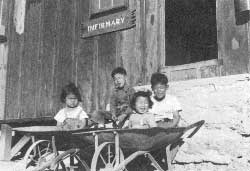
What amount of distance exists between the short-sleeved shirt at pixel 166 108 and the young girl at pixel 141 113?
4.2 inches

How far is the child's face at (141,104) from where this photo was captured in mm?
5094

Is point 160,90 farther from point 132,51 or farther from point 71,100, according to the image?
point 71,100

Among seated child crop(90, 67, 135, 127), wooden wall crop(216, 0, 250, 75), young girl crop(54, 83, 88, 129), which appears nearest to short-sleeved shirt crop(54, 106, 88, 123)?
young girl crop(54, 83, 88, 129)

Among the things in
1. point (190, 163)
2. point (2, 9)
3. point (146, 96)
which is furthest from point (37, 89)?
point (190, 163)

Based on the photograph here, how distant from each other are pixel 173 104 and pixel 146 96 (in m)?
0.36

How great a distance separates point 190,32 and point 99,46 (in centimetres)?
303

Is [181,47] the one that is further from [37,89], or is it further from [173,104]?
[173,104]

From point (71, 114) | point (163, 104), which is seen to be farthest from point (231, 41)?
point (71, 114)

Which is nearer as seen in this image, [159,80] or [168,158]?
[168,158]

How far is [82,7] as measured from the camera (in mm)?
7207

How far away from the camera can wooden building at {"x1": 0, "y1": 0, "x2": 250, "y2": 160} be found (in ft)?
18.0

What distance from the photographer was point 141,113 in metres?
5.10

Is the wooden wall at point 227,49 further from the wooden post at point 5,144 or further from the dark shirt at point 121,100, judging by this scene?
the wooden post at point 5,144

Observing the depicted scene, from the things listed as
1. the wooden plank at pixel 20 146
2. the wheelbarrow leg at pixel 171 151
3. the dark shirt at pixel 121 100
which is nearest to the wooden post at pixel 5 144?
the wooden plank at pixel 20 146
